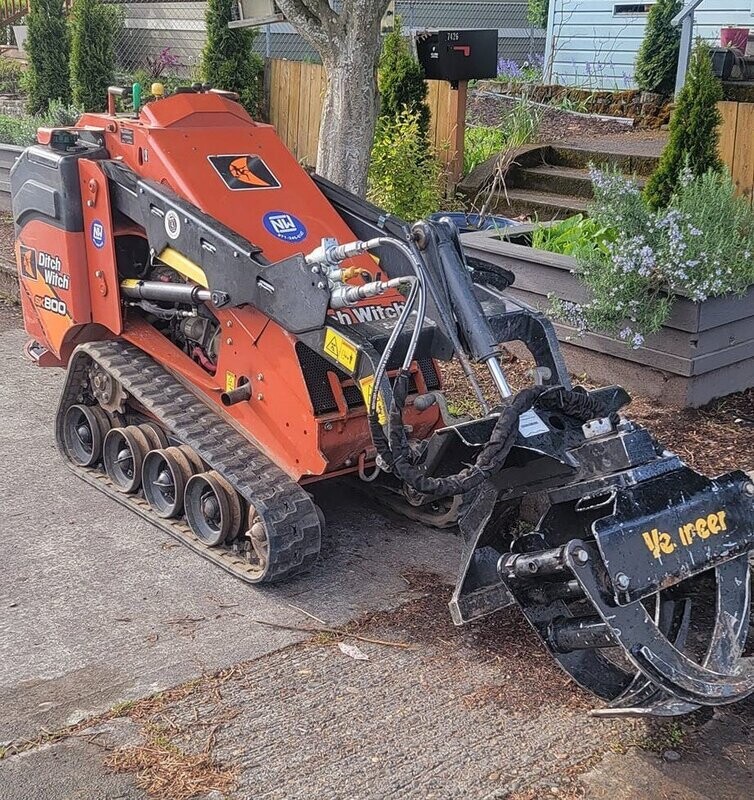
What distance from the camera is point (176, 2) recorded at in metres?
16.6

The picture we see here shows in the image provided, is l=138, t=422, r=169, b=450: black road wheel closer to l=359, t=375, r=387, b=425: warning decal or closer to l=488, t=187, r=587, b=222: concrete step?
l=359, t=375, r=387, b=425: warning decal

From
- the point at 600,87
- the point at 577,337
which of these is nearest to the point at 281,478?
the point at 577,337

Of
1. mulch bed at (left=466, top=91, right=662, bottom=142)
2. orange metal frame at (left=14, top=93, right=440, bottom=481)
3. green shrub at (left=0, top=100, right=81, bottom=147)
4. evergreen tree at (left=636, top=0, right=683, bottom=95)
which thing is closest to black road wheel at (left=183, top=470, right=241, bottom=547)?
orange metal frame at (left=14, top=93, right=440, bottom=481)

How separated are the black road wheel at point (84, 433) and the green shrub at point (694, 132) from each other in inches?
144

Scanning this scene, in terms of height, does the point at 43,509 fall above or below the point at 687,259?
below

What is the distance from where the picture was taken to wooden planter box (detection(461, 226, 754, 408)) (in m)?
5.61

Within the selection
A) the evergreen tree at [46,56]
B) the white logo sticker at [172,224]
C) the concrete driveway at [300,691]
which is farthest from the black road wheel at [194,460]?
the evergreen tree at [46,56]

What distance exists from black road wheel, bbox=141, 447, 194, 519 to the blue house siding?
10514 mm

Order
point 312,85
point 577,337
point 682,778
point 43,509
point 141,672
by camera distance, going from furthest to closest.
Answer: point 312,85, point 577,337, point 43,509, point 141,672, point 682,778

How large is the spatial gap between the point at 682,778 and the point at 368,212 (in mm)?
2882

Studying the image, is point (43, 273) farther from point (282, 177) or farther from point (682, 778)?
point (682, 778)

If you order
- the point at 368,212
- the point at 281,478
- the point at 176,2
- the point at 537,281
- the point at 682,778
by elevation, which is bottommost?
the point at 682,778

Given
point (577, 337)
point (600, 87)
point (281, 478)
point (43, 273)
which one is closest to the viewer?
point (281, 478)

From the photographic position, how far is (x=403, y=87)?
359 inches
